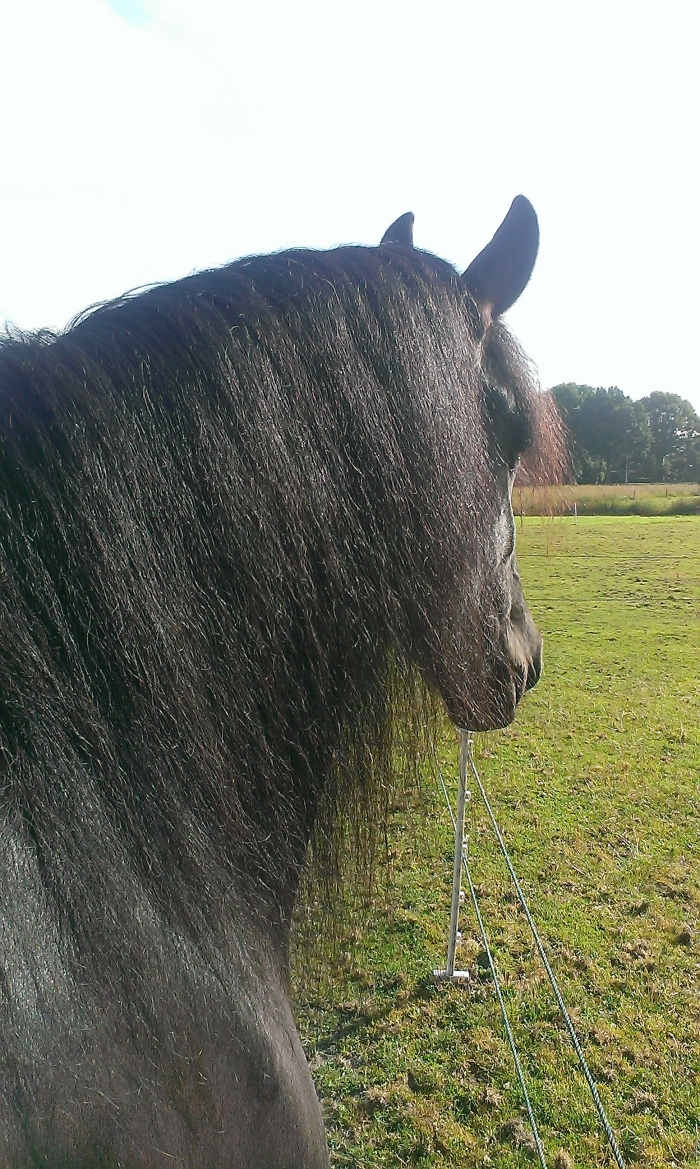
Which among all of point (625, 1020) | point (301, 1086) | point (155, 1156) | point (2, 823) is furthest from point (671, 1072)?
point (2, 823)

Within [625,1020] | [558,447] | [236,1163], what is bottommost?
[625,1020]

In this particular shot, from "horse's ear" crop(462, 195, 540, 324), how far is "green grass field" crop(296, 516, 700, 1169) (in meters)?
0.89

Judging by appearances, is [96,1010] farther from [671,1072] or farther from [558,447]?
[671,1072]

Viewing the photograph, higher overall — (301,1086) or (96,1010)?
(96,1010)

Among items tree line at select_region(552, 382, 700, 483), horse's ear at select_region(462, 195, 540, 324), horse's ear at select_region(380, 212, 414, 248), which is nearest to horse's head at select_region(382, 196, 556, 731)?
horse's ear at select_region(462, 195, 540, 324)

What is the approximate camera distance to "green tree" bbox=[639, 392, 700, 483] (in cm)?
1147

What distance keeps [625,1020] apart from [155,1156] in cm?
285

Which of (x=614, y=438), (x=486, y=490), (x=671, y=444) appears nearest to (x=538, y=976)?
(x=486, y=490)

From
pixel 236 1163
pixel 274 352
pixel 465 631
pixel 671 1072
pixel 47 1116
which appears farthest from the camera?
pixel 671 1072

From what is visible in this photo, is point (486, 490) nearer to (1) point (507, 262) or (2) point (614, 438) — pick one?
(1) point (507, 262)

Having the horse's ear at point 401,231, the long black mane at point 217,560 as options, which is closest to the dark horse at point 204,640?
the long black mane at point 217,560

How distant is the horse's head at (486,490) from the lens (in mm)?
1169

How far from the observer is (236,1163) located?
0.89 m

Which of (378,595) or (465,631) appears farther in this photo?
(465,631)
